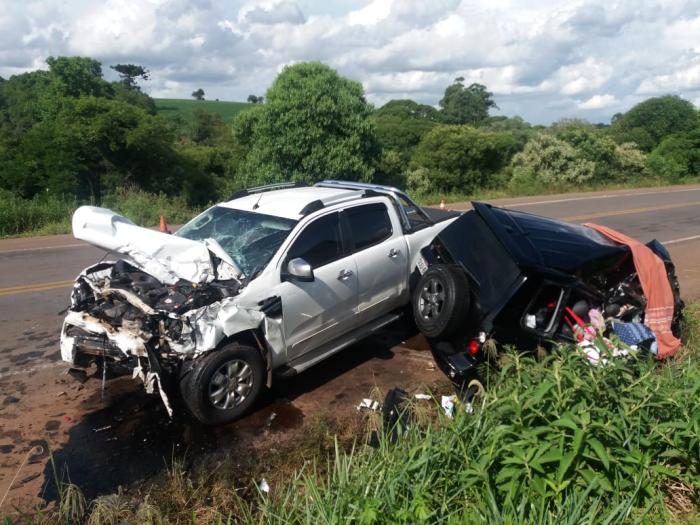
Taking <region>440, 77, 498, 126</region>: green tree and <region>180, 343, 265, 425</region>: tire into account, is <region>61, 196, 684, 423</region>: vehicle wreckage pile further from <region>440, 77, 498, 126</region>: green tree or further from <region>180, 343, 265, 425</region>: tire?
<region>440, 77, 498, 126</region>: green tree

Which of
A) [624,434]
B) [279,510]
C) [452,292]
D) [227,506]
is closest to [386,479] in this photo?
[279,510]

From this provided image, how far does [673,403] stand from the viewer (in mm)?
3834

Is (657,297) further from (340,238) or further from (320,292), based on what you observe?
(320,292)

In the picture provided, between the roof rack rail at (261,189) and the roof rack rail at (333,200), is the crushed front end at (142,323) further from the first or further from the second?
the roof rack rail at (261,189)

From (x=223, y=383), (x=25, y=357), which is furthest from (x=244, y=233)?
(x=25, y=357)

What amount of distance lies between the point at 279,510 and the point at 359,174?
16.6m

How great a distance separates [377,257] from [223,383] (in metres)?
2.14

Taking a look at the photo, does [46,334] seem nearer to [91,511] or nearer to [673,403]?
[91,511]

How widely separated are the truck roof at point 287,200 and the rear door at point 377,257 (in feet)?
0.98

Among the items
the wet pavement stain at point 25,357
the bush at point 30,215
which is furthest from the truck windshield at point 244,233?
the bush at point 30,215

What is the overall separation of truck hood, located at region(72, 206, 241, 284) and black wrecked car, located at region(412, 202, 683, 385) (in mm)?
1888

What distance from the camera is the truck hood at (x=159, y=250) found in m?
5.25

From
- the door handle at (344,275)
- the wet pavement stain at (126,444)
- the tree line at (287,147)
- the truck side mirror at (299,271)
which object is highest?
the tree line at (287,147)

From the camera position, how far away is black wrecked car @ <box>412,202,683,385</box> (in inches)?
205
